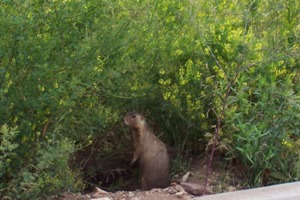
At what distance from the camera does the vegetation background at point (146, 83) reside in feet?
19.1

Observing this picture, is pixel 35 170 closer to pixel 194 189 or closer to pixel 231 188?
pixel 194 189

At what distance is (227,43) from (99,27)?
1.29m

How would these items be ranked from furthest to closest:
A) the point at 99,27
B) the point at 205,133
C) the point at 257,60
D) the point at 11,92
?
the point at 205,133
the point at 257,60
the point at 99,27
the point at 11,92

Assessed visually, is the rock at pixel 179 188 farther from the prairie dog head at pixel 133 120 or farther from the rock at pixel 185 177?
the prairie dog head at pixel 133 120

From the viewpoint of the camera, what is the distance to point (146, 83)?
708 cm

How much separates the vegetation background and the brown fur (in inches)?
7.8

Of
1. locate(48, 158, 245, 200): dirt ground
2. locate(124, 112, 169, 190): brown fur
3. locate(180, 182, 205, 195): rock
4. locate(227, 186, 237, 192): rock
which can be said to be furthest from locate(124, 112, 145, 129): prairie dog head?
locate(227, 186, 237, 192): rock

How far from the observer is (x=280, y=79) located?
23.9 ft

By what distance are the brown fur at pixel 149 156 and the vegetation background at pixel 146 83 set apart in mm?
197

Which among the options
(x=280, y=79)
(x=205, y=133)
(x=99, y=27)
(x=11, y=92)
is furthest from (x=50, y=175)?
(x=280, y=79)

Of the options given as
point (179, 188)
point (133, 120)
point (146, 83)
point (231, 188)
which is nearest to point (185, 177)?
point (179, 188)

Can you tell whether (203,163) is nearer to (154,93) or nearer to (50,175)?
(154,93)

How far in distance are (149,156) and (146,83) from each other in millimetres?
802

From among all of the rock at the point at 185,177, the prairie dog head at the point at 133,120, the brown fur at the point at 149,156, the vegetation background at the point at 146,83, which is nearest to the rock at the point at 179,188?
the rock at the point at 185,177
